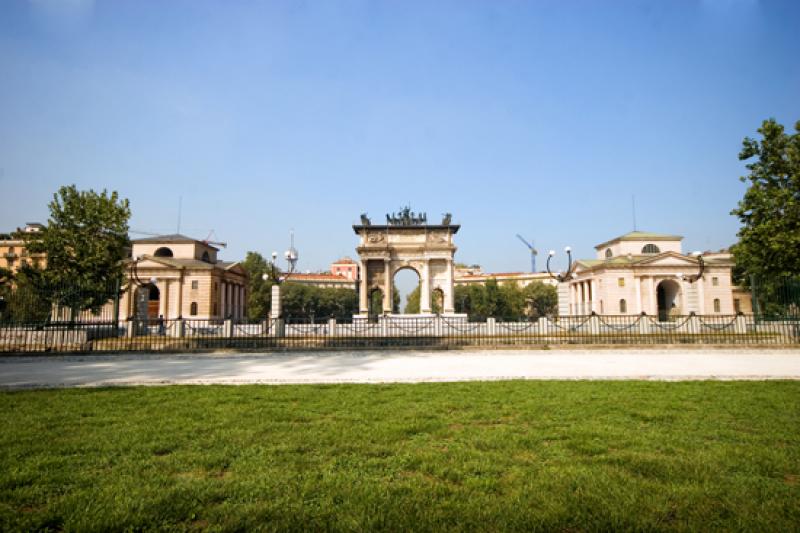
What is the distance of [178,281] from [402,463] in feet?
204

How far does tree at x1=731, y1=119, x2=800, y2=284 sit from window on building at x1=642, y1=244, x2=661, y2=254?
1713 inches

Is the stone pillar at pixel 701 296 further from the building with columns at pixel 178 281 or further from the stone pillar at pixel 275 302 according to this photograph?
the building with columns at pixel 178 281

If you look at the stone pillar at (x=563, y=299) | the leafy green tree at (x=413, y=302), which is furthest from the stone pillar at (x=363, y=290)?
the leafy green tree at (x=413, y=302)

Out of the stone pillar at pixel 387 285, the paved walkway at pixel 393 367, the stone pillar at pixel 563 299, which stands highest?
the stone pillar at pixel 387 285

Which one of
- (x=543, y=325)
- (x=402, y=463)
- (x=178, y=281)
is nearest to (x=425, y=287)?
(x=543, y=325)

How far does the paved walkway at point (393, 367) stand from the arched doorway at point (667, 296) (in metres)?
48.8

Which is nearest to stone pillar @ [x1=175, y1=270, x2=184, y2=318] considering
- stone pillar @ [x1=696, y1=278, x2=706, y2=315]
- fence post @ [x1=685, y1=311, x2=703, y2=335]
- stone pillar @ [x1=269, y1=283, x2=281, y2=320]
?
stone pillar @ [x1=269, y1=283, x2=281, y2=320]

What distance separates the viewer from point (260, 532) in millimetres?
3168

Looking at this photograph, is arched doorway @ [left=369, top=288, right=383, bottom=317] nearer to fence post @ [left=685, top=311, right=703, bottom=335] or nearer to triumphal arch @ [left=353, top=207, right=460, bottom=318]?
triumphal arch @ [left=353, top=207, right=460, bottom=318]

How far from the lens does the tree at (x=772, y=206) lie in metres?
21.8

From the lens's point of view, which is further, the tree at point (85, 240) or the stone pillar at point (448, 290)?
the stone pillar at point (448, 290)

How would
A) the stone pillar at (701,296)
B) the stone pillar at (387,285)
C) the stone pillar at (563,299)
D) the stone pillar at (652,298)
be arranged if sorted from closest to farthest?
the stone pillar at (563,299) → the stone pillar at (387,285) → the stone pillar at (701,296) → the stone pillar at (652,298)

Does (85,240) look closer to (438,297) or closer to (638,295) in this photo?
(438,297)

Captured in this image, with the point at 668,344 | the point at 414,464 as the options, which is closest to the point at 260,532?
the point at 414,464
